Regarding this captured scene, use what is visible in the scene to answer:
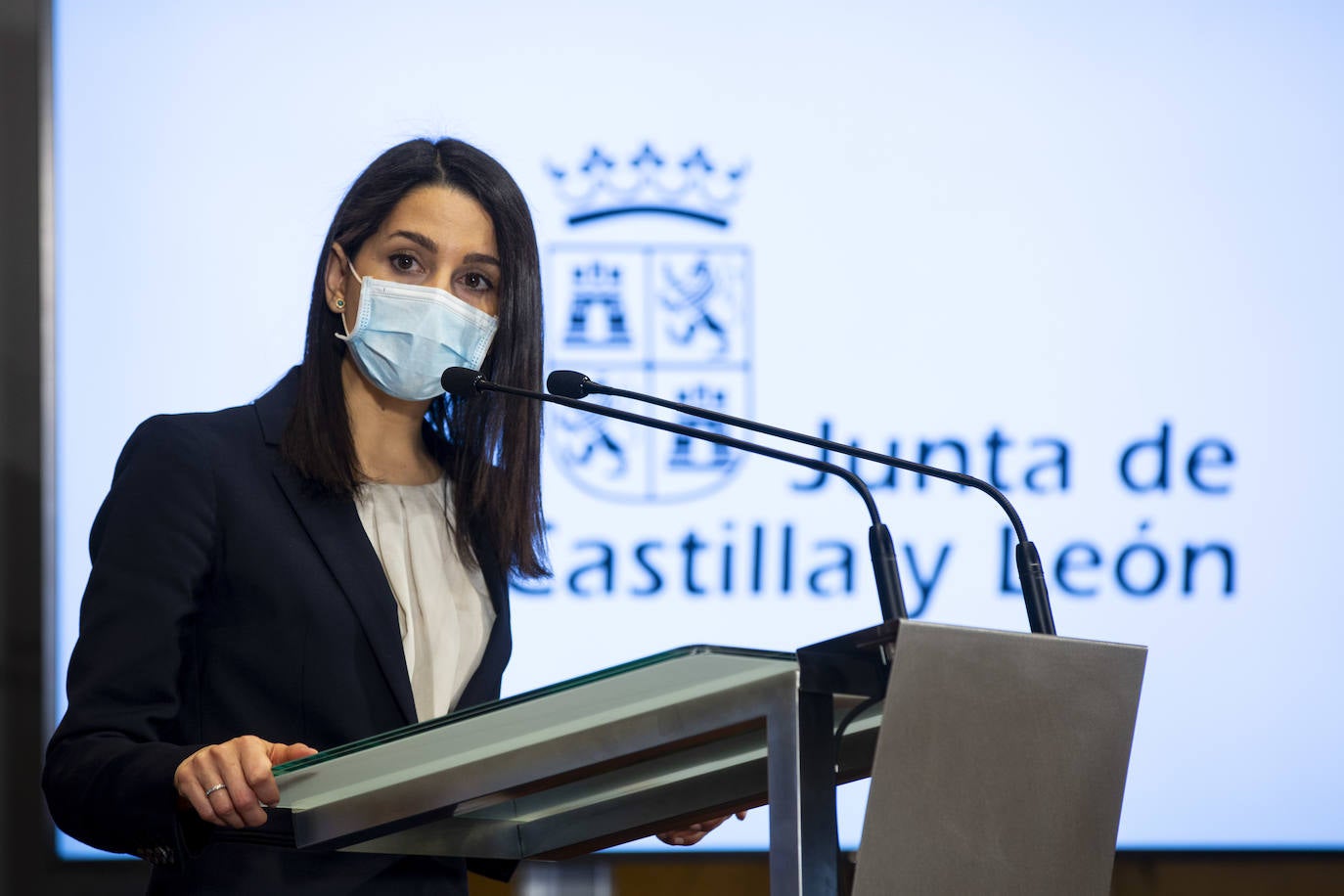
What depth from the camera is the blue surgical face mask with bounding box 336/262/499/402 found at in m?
1.81

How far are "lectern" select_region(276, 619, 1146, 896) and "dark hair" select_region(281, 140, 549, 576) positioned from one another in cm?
80

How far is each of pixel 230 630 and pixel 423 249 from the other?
59 cm

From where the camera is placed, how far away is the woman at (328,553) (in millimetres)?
1384

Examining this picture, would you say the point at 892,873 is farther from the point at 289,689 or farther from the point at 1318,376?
the point at 1318,376

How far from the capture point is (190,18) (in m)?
3.08

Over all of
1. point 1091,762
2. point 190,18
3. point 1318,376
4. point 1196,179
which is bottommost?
point 1091,762

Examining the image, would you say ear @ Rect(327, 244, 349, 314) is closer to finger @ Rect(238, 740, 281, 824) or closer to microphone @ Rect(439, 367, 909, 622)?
microphone @ Rect(439, 367, 909, 622)

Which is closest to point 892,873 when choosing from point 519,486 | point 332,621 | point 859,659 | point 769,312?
point 859,659

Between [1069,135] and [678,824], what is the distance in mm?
2406

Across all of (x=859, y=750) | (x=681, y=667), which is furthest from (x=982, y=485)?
(x=681, y=667)

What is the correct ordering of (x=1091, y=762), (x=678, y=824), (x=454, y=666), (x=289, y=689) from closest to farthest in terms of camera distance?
(x=1091, y=762), (x=678, y=824), (x=289, y=689), (x=454, y=666)

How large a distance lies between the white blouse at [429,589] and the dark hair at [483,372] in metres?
0.04

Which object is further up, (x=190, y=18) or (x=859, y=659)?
(x=190, y=18)

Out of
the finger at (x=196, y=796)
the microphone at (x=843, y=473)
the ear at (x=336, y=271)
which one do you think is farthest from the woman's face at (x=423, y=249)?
the finger at (x=196, y=796)
